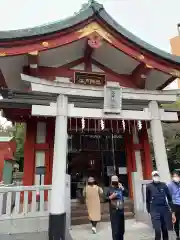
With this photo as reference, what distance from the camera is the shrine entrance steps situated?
6631 millimetres

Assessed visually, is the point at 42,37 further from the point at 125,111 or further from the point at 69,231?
the point at 69,231

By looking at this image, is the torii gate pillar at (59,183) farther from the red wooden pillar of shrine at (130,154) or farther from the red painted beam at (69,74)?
the red wooden pillar of shrine at (130,154)

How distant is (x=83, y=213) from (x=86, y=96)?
146 inches

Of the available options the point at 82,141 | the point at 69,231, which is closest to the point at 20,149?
the point at 82,141

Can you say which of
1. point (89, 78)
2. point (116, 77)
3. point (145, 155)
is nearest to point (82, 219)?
point (145, 155)

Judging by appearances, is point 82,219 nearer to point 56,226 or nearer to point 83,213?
point 83,213

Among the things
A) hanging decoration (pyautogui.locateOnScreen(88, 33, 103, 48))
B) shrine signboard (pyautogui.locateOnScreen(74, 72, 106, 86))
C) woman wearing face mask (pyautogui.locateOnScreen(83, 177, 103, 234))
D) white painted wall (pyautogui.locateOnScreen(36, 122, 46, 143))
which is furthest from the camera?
white painted wall (pyautogui.locateOnScreen(36, 122, 46, 143))

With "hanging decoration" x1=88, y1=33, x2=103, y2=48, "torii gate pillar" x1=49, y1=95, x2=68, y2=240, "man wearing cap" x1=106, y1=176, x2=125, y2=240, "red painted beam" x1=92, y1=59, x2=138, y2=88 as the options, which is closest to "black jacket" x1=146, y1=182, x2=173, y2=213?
"man wearing cap" x1=106, y1=176, x2=125, y2=240

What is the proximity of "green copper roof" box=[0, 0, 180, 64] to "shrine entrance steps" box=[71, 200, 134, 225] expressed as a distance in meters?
4.98

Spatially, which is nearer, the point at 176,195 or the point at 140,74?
the point at 176,195

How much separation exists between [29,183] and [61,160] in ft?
8.32

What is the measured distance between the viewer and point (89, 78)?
7551 mm

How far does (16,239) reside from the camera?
529 cm

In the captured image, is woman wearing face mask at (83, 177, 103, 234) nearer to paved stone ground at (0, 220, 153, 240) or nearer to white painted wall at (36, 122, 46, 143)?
paved stone ground at (0, 220, 153, 240)
